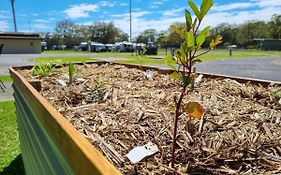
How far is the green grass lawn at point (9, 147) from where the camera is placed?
4.42 meters

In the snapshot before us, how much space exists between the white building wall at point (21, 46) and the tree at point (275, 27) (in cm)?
5489

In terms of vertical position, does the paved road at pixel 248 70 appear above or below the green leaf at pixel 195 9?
below

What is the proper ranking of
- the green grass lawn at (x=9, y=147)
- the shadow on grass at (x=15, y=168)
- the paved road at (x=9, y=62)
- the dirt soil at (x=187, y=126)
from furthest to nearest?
1. the paved road at (x=9, y=62)
2. the green grass lawn at (x=9, y=147)
3. the shadow on grass at (x=15, y=168)
4. the dirt soil at (x=187, y=126)

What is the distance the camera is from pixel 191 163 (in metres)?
1.45

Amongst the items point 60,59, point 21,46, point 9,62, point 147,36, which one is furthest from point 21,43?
point 147,36

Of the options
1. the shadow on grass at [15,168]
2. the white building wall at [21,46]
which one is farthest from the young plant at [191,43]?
the white building wall at [21,46]

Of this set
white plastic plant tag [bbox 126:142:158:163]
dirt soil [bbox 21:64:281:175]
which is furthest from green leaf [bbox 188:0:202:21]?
white plastic plant tag [bbox 126:142:158:163]

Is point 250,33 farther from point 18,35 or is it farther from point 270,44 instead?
point 18,35

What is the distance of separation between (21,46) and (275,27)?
58.8 m

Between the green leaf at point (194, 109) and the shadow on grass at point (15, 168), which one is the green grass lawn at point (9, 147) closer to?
the shadow on grass at point (15, 168)

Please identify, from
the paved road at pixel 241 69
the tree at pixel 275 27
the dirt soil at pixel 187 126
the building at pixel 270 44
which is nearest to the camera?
the dirt soil at pixel 187 126

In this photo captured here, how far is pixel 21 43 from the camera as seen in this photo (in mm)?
54312

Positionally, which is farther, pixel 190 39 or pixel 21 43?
pixel 21 43

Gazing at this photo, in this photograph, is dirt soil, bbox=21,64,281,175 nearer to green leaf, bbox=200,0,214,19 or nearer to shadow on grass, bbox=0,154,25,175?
green leaf, bbox=200,0,214,19
